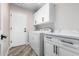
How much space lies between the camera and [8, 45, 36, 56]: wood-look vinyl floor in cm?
126

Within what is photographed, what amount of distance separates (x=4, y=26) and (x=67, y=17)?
0.97m

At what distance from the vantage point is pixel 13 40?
1262 millimetres

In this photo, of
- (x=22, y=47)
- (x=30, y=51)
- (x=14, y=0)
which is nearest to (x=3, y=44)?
(x=22, y=47)

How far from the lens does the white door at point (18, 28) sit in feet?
4.15

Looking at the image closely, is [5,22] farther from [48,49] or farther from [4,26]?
[48,49]

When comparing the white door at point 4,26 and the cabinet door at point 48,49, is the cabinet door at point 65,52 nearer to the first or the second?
the cabinet door at point 48,49

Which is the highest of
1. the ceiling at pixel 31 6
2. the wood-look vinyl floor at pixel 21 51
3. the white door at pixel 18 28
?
the ceiling at pixel 31 6

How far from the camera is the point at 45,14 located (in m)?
1.37

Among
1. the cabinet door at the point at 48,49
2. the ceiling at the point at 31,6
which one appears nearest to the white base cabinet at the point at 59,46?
the cabinet door at the point at 48,49

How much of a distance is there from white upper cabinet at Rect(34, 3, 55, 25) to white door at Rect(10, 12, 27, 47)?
0.17 meters

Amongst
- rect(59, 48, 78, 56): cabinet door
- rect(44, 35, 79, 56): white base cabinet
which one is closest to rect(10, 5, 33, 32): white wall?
rect(44, 35, 79, 56): white base cabinet

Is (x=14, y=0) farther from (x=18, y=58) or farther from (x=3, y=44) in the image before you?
(x=18, y=58)

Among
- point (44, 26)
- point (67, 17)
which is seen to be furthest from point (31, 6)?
point (67, 17)

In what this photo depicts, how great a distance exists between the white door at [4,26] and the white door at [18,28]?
0.06 m
